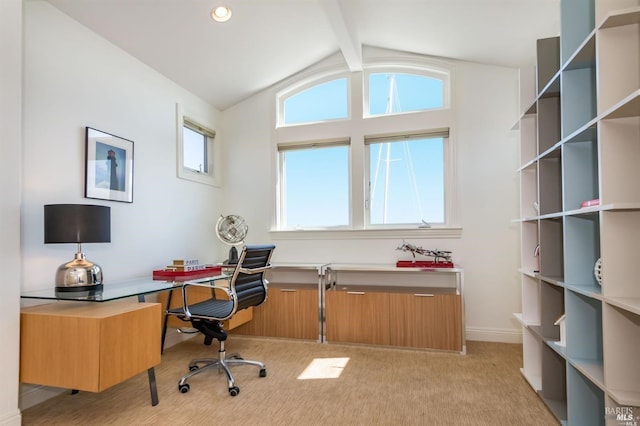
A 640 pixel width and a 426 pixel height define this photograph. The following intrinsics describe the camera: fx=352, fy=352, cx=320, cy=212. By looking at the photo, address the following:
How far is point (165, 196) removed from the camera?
3.43 metres

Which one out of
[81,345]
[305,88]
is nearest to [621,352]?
[81,345]

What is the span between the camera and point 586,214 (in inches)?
72.3

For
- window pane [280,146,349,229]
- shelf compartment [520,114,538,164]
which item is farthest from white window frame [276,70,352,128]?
shelf compartment [520,114,538,164]

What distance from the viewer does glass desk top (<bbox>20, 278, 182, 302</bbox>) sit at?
6.56ft

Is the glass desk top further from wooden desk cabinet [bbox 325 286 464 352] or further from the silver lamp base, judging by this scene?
wooden desk cabinet [bbox 325 286 464 352]

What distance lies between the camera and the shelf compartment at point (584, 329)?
1.79m

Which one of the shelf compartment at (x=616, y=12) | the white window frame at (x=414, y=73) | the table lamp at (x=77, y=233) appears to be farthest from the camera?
the white window frame at (x=414, y=73)

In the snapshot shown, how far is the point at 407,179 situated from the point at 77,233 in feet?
9.95

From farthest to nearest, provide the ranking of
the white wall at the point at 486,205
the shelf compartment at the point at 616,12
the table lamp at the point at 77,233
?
1. the white wall at the point at 486,205
2. the table lamp at the point at 77,233
3. the shelf compartment at the point at 616,12

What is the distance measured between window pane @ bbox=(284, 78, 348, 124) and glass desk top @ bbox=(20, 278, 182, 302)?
251 cm

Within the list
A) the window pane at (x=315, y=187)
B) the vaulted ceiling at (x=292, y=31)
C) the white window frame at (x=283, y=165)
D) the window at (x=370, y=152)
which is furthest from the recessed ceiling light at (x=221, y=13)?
the window pane at (x=315, y=187)

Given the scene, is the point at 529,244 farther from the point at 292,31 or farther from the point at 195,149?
the point at 195,149

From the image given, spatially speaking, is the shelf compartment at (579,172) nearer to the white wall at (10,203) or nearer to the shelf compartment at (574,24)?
the shelf compartment at (574,24)

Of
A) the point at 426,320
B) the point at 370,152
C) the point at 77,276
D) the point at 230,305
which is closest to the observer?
the point at 77,276
